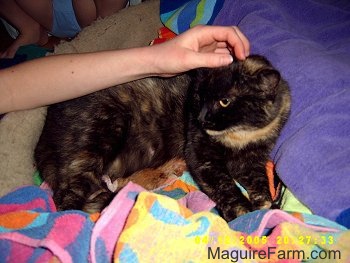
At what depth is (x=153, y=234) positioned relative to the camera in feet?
2.38

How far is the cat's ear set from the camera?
1150mm

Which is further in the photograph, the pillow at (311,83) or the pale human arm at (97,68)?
the pale human arm at (97,68)

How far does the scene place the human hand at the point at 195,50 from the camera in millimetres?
1116

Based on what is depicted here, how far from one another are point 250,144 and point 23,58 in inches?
55.6

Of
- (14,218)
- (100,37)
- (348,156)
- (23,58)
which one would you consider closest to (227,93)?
(348,156)

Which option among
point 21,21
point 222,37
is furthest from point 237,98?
point 21,21

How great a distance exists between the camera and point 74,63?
4.17ft

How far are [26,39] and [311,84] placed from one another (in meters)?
2.04

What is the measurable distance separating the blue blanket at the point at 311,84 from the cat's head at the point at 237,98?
16 cm

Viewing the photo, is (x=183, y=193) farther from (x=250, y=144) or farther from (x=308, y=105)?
(x=308, y=105)

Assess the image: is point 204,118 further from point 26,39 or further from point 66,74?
point 26,39

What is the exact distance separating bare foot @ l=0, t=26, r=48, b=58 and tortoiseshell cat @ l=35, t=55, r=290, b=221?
123 centimetres

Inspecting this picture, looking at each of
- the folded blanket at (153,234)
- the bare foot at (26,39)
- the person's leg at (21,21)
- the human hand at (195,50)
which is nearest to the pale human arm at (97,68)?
the human hand at (195,50)

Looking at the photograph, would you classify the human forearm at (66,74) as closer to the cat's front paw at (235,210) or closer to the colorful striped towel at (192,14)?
the cat's front paw at (235,210)
